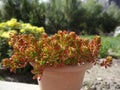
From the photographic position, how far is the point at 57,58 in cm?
263

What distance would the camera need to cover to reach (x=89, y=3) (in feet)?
48.5

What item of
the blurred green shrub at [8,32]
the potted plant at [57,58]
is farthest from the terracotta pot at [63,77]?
the blurred green shrub at [8,32]

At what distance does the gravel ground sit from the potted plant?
37.7 inches

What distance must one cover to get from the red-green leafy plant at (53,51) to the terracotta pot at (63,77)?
0.12 feet

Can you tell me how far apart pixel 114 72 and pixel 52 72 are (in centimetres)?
209

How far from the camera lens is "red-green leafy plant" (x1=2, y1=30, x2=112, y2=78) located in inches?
104

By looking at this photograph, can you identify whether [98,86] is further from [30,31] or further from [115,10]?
[115,10]

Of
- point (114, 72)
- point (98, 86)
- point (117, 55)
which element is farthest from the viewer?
point (117, 55)

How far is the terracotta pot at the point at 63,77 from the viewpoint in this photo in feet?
8.76

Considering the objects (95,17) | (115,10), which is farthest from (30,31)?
(115,10)

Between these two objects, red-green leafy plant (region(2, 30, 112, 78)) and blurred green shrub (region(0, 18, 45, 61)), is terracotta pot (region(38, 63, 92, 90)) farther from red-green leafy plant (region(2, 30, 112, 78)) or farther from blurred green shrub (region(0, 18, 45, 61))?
blurred green shrub (region(0, 18, 45, 61))

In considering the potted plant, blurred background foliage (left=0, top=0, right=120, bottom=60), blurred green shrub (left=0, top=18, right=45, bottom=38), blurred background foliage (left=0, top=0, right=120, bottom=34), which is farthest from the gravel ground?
blurred background foliage (left=0, top=0, right=120, bottom=34)

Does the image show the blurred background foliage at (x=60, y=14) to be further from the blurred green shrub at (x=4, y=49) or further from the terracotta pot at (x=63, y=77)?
the terracotta pot at (x=63, y=77)

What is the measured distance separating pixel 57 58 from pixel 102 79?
1517mm
